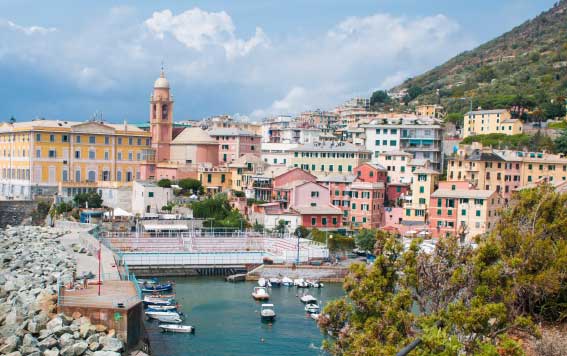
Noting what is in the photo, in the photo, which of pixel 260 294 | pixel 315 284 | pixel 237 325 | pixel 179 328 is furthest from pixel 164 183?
pixel 179 328

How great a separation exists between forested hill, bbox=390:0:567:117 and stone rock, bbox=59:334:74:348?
6655cm

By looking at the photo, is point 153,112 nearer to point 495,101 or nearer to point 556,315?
point 495,101

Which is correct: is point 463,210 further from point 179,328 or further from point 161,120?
point 161,120

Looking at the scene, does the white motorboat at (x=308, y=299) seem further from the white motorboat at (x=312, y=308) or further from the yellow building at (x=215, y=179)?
the yellow building at (x=215, y=179)

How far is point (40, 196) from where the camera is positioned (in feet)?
223

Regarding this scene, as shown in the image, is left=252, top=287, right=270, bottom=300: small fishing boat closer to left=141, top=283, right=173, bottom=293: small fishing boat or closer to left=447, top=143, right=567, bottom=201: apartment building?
left=141, top=283, right=173, bottom=293: small fishing boat

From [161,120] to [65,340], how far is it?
173 feet

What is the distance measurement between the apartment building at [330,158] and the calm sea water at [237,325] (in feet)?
81.7

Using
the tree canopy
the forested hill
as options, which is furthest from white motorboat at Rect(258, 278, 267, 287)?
the forested hill

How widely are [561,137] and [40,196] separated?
150 ft

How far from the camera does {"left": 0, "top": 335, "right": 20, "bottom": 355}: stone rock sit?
81.6 feet

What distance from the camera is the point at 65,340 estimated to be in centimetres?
2569

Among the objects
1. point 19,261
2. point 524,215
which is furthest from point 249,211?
point 524,215

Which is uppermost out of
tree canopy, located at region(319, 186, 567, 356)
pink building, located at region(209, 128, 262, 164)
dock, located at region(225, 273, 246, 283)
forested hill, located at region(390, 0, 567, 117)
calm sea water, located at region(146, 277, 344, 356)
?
forested hill, located at region(390, 0, 567, 117)
